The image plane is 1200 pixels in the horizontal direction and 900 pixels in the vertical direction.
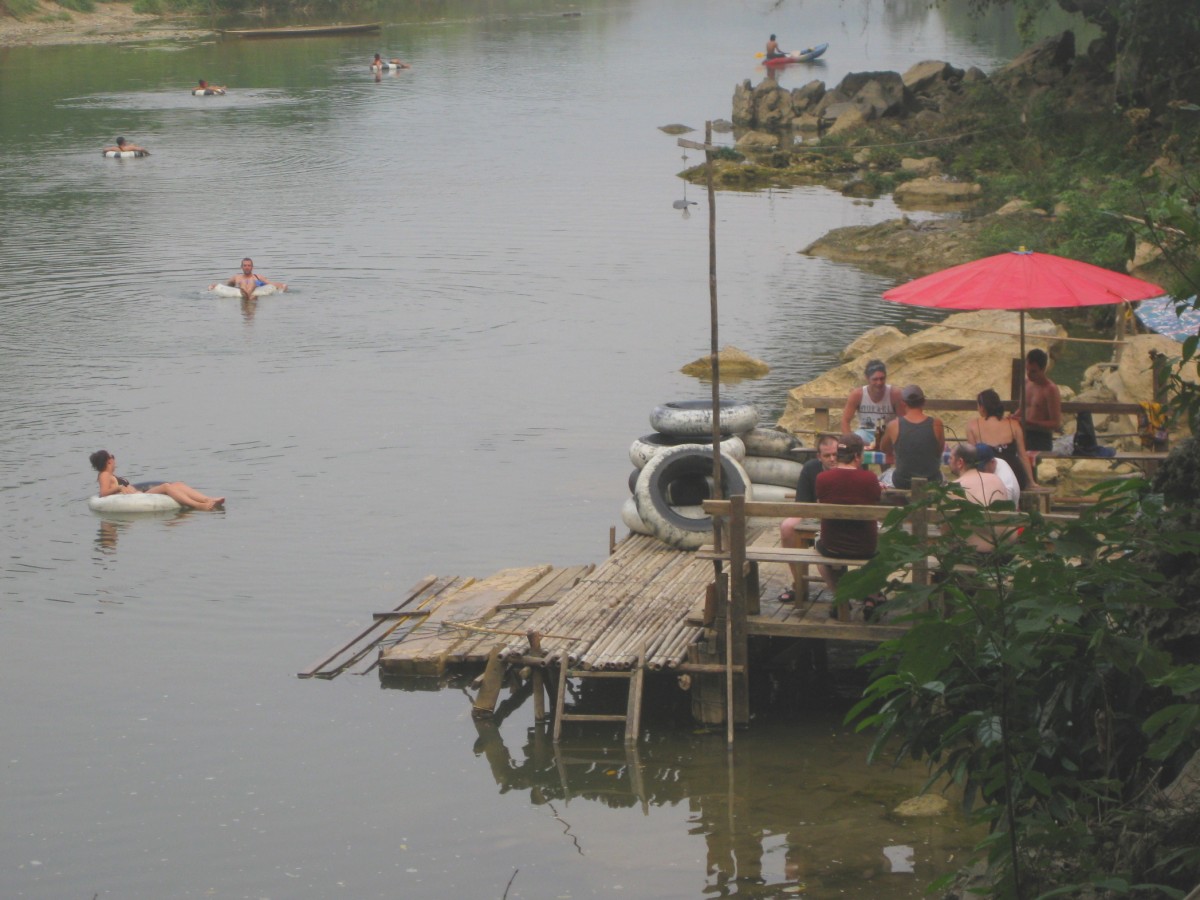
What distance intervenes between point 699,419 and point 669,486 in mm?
691

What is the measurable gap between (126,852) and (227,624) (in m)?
4.59

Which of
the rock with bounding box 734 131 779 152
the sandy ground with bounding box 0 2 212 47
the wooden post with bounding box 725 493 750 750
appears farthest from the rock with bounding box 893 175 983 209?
the sandy ground with bounding box 0 2 212 47

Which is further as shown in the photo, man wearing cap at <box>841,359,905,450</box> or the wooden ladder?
man wearing cap at <box>841,359,905,450</box>

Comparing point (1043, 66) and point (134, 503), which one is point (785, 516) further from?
point (1043, 66)

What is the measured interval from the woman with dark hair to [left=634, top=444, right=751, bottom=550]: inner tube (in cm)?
217

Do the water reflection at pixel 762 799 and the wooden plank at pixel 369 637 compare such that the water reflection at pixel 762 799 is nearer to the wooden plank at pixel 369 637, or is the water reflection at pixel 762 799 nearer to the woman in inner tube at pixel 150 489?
the wooden plank at pixel 369 637

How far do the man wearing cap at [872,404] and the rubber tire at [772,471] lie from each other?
609 mm

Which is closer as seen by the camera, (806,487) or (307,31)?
(806,487)

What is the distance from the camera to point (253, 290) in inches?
1190

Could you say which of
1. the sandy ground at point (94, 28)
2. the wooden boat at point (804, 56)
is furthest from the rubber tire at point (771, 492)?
the sandy ground at point (94, 28)

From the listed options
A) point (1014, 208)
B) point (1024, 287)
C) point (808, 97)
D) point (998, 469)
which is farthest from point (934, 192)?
point (998, 469)

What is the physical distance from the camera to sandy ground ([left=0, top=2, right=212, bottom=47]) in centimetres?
8006

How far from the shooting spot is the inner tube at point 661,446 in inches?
562

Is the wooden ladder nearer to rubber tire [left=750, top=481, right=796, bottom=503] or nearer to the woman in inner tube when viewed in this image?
rubber tire [left=750, top=481, right=796, bottom=503]
